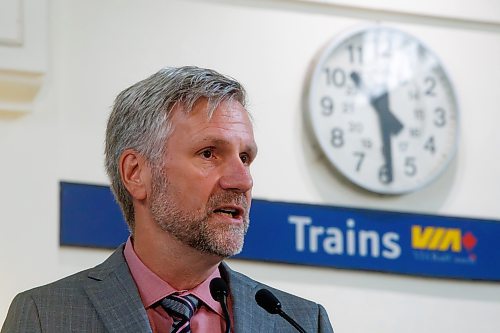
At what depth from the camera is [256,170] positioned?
4.51 m

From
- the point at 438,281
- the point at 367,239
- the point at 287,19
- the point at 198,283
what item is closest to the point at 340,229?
the point at 367,239

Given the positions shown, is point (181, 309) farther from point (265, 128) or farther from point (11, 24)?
point (265, 128)

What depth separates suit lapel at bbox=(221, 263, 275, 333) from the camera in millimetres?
2455

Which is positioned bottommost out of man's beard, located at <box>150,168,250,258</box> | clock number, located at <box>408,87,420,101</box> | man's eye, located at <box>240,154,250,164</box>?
man's beard, located at <box>150,168,250,258</box>

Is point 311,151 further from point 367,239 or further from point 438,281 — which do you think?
point 438,281

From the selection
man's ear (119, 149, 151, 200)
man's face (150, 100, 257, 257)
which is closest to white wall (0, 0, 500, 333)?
man's ear (119, 149, 151, 200)

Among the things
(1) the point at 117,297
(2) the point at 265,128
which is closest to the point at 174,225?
(1) the point at 117,297

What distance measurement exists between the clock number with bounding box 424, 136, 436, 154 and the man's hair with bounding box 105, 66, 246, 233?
231cm

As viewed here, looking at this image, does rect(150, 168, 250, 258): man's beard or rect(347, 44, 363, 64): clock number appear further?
rect(347, 44, 363, 64): clock number

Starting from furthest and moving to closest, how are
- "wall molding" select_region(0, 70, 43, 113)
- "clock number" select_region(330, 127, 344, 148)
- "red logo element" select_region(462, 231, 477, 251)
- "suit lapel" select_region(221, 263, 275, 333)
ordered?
"red logo element" select_region(462, 231, 477, 251) → "clock number" select_region(330, 127, 344, 148) → "wall molding" select_region(0, 70, 43, 113) → "suit lapel" select_region(221, 263, 275, 333)

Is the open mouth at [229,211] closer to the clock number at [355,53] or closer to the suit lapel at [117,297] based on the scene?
the suit lapel at [117,297]

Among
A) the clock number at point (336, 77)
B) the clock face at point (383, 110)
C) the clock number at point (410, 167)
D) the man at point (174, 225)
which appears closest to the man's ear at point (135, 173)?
the man at point (174, 225)

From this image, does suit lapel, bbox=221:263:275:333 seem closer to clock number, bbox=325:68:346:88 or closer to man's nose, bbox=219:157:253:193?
→ man's nose, bbox=219:157:253:193

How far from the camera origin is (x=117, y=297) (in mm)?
2416
